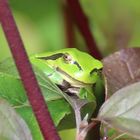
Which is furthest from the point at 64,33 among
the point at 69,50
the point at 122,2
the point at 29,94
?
the point at 29,94

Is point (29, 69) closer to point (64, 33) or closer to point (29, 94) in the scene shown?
point (29, 94)

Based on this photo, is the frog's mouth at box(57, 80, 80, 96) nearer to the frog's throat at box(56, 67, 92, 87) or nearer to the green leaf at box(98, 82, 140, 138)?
the frog's throat at box(56, 67, 92, 87)

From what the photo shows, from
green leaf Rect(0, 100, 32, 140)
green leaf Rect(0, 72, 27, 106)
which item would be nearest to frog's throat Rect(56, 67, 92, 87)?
green leaf Rect(0, 72, 27, 106)

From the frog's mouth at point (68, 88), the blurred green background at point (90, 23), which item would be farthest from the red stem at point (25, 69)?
the blurred green background at point (90, 23)

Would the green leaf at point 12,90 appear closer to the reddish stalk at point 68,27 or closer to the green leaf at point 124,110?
the green leaf at point 124,110

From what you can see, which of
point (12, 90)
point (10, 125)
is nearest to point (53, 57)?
point (12, 90)

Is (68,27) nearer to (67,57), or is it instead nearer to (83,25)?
(83,25)
